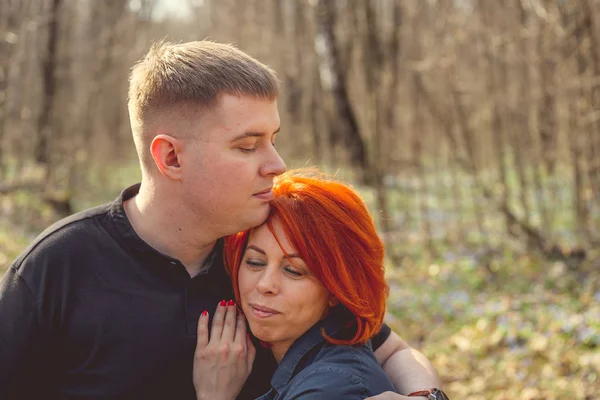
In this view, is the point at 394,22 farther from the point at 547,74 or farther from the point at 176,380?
the point at 176,380

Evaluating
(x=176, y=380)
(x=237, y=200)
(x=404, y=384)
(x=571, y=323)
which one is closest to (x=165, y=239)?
(x=237, y=200)

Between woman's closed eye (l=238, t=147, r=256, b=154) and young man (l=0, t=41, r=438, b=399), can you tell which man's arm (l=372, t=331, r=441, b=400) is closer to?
young man (l=0, t=41, r=438, b=399)

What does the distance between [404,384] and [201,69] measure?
3.84 ft

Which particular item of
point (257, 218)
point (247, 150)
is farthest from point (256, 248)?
point (247, 150)

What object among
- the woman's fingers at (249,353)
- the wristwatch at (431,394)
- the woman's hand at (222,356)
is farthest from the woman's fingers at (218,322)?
the wristwatch at (431,394)

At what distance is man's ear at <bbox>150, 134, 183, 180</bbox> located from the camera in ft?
6.70

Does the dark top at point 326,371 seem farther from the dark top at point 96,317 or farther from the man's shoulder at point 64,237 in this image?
the man's shoulder at point 64,237

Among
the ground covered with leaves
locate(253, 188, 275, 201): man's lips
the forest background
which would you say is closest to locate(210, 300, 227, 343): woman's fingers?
locate(253, 188, 275, 201): man's lips

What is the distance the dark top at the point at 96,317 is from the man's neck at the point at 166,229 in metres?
0.05

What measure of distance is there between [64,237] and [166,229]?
0.30 m

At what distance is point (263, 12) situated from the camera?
44.5 ft

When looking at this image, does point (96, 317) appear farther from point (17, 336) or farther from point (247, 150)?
point (247, 150)

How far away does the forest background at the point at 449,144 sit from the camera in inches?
206

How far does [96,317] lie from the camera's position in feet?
6.53
